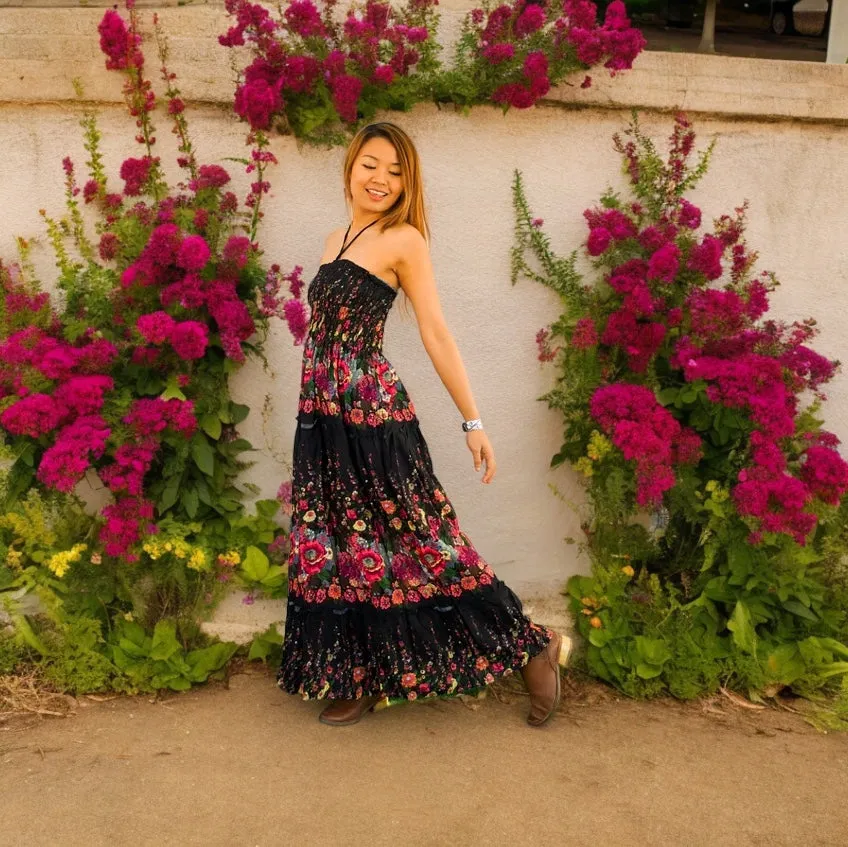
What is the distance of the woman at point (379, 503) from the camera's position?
9.61 feet

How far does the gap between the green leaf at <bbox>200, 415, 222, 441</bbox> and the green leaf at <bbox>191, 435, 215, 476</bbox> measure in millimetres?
34

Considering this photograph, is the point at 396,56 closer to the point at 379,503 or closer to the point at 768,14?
the point at 379,503

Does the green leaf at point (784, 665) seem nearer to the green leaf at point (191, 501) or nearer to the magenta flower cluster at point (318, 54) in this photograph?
the green leaf at point (191, 501)

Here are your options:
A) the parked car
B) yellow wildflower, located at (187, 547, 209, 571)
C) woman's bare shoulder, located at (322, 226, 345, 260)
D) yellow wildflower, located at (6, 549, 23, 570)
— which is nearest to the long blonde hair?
woman's bare shoulder, located at (322, 226, 345, 260)

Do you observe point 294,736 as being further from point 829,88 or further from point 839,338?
point 829,88

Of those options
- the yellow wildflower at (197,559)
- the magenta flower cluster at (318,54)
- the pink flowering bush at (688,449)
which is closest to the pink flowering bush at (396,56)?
the magenta flower cluster at (318,54)

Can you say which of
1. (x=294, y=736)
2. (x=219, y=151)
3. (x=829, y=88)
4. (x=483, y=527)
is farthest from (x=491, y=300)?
(x=294, y=736)

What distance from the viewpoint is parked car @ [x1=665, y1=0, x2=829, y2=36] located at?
535 centimetres

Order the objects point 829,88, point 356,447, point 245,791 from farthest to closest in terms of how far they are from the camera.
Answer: point 829,88
point 356,447
point 245,791

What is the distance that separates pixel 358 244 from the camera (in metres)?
2.95

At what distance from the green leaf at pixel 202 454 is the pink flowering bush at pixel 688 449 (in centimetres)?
134

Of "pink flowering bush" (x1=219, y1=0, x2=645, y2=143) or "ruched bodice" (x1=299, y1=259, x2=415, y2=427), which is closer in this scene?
"ruched bodice" (x1=299, y1=259, x2=415, y2=427)

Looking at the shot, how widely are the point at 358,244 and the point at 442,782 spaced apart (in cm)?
169

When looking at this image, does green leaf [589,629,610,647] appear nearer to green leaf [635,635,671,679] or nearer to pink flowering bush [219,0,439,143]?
green leaf [635,635,671,679]
